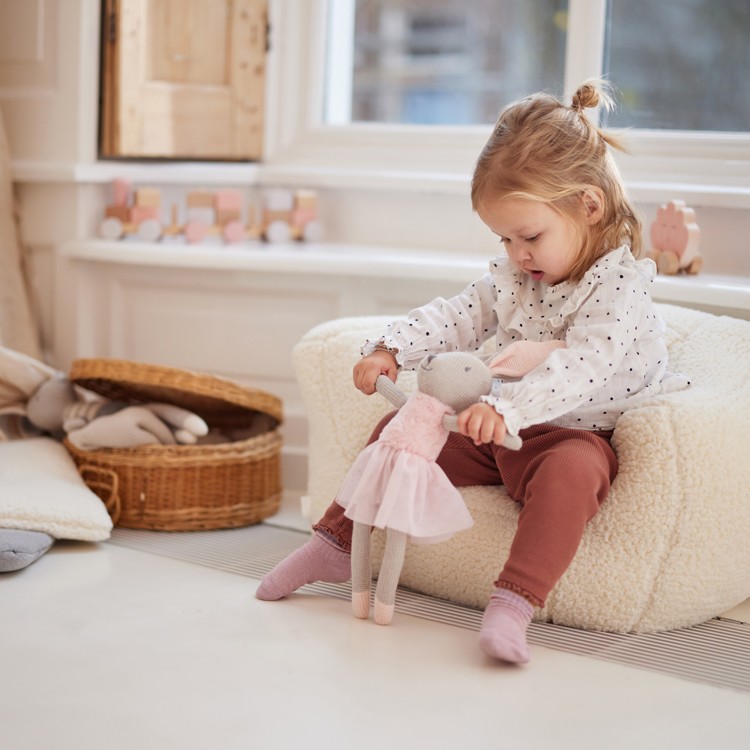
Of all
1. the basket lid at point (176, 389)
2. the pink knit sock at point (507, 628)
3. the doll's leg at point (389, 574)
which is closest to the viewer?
the pink knit sock at point (507, 628)

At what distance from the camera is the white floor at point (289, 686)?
4.06 feet

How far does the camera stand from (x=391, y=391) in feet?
5.16

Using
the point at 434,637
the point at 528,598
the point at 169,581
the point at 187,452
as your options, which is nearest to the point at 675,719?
the point at 528,598

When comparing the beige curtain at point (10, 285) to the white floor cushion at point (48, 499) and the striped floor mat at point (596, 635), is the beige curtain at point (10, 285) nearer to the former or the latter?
the white floor cushion at point (48, 499)

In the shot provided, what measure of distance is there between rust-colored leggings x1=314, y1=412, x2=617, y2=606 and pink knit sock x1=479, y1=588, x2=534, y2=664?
0.02 m

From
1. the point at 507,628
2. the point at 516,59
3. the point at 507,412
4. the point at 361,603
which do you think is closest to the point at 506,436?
the point at 507,412

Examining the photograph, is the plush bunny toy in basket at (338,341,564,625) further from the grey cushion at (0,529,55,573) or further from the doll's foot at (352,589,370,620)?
the grey cushion at (0,529,55,573)

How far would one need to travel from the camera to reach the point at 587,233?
1613 millimetres

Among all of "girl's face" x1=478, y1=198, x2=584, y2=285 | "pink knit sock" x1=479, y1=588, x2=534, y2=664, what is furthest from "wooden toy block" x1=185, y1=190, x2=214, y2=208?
"pink knit sock" x1=479, y1=588, x2=534, y2=664

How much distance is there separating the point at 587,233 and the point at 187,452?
0.88 metres

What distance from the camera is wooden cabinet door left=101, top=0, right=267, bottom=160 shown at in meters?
2.42

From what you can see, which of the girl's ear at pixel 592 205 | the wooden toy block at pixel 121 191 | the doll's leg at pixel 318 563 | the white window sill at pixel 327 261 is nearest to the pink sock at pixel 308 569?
the doll's leg at pixel 318 563

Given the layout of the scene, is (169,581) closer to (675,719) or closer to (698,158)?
(675,719)

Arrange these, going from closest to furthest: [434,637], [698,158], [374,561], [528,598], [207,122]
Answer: [528,598]
[434,637]
[374,561]
[698,158]
[207,122]
